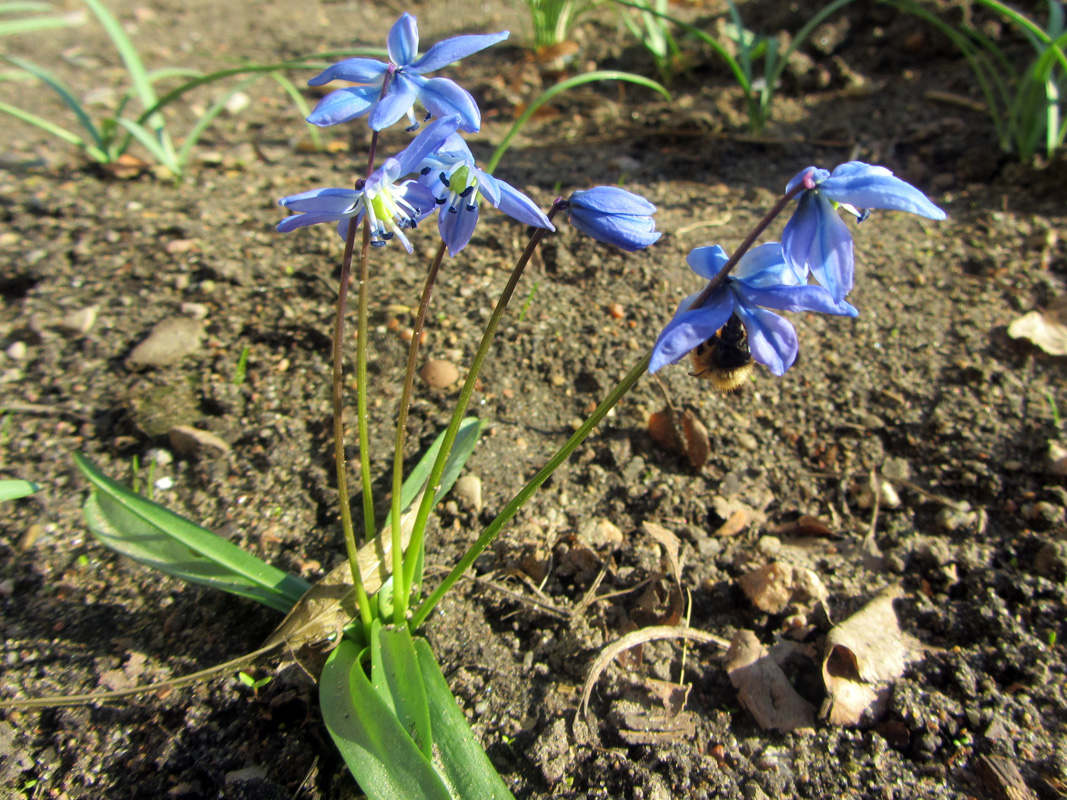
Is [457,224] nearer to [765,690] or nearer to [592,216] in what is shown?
[592,216]

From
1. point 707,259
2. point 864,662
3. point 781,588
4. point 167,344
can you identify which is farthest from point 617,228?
point 167,344

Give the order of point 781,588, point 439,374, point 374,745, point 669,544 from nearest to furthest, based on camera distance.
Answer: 1. point 374,745
2. point 781,588
3. point 669,544
4. point 439,374

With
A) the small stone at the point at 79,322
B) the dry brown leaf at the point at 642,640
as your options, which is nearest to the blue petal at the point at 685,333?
the dry brown leaf at the point at 642,640

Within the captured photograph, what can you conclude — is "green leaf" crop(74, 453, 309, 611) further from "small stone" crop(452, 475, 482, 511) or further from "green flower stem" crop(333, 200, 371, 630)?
"small stone" crop(452, 475, 482, 511)

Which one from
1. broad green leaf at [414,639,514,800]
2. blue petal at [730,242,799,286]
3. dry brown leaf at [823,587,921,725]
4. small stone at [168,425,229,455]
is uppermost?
blue petal at [730,242,799,286]

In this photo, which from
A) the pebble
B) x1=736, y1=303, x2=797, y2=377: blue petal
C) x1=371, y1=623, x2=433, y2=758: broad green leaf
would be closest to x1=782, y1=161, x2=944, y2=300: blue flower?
x1=736, y1=303, x2=797, y2=377: blue petal

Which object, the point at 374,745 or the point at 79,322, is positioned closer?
the point at 374,745

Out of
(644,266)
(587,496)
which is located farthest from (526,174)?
(587,496)
